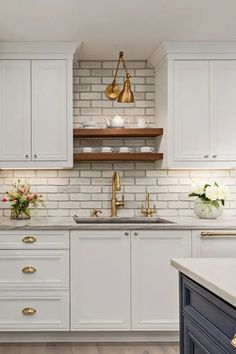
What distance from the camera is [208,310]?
2061mm

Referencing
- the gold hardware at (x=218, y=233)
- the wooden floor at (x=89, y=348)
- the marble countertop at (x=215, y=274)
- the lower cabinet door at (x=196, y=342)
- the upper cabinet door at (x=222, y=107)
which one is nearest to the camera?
the marble countertop at (x=215, y=274)

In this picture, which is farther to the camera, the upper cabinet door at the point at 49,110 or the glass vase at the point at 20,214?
the glass vase at the point at 20,214

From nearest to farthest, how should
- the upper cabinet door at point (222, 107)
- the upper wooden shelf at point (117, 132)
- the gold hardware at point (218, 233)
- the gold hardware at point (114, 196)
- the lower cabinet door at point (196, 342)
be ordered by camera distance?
the lower cabinet door at point (196, 342) → the gold hardware at point (218, 233) → the upper cabinet door at point (222, 107) → the upper wooden shelf at point (117, 132) → the gold hardware at point (114, 196)

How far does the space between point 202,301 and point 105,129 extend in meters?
2.91

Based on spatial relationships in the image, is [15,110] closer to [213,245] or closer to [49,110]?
[49,110]

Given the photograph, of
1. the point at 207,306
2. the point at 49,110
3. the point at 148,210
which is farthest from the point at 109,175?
the point at 207,306

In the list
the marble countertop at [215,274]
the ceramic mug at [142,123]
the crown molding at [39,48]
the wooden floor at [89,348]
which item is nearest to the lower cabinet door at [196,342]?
the marble countertop at [215,274]

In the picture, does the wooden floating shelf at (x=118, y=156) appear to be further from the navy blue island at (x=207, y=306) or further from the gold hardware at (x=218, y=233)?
the navy blue island at (x=207, y=306)

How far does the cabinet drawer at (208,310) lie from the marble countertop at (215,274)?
0.15 ft

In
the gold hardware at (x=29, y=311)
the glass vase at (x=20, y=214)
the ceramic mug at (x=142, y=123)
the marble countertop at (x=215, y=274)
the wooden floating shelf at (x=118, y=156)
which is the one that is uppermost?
the ceramic mug at (x=142, y=123)

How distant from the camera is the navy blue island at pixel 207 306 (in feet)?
5.91

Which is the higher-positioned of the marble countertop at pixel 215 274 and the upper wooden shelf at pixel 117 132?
the upper wooden shelf at pixel 117 132

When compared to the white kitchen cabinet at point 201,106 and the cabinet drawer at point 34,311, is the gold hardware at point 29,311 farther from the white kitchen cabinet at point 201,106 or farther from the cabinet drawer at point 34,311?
the white kitchen cabinet at point 201,106

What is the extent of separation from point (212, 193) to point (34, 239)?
59.8 inches
